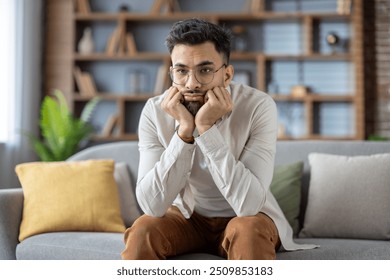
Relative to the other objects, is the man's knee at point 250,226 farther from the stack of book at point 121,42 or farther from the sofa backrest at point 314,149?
the stack of book at point 121,42

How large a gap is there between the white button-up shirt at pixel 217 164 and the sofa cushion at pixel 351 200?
1.43 feet

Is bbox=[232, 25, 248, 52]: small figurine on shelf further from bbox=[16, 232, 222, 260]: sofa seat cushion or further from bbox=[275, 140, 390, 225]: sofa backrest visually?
bbox=[16, 232, 222, 260]: sofa seat cushion

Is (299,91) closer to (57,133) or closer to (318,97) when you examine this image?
(318,97)

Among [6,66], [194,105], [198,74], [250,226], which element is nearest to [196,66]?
[198,74]

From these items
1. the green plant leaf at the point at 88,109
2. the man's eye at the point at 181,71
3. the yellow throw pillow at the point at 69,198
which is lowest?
the yellow throw pillow at the point at 69,198

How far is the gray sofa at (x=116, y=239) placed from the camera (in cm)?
220

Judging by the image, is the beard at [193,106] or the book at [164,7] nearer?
the beard at [193,106]

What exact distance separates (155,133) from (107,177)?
0.76 m

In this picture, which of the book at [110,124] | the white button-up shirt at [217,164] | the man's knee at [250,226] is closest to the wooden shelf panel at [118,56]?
the book at [110,124]

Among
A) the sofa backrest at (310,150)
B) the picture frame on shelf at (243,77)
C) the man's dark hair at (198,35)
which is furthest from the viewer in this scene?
the picture frame on shelf at (243,77)

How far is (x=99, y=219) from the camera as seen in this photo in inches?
107

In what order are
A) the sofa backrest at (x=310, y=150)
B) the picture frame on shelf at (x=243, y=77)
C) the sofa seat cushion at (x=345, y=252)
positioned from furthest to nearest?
the picture frame on shelf at (x=243, y=77)
the sofa backrest at (x=310, y=150)
the sofa seat cushion at (x=345, y=252)

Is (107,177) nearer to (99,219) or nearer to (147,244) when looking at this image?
(99,219)

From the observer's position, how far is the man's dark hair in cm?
199
